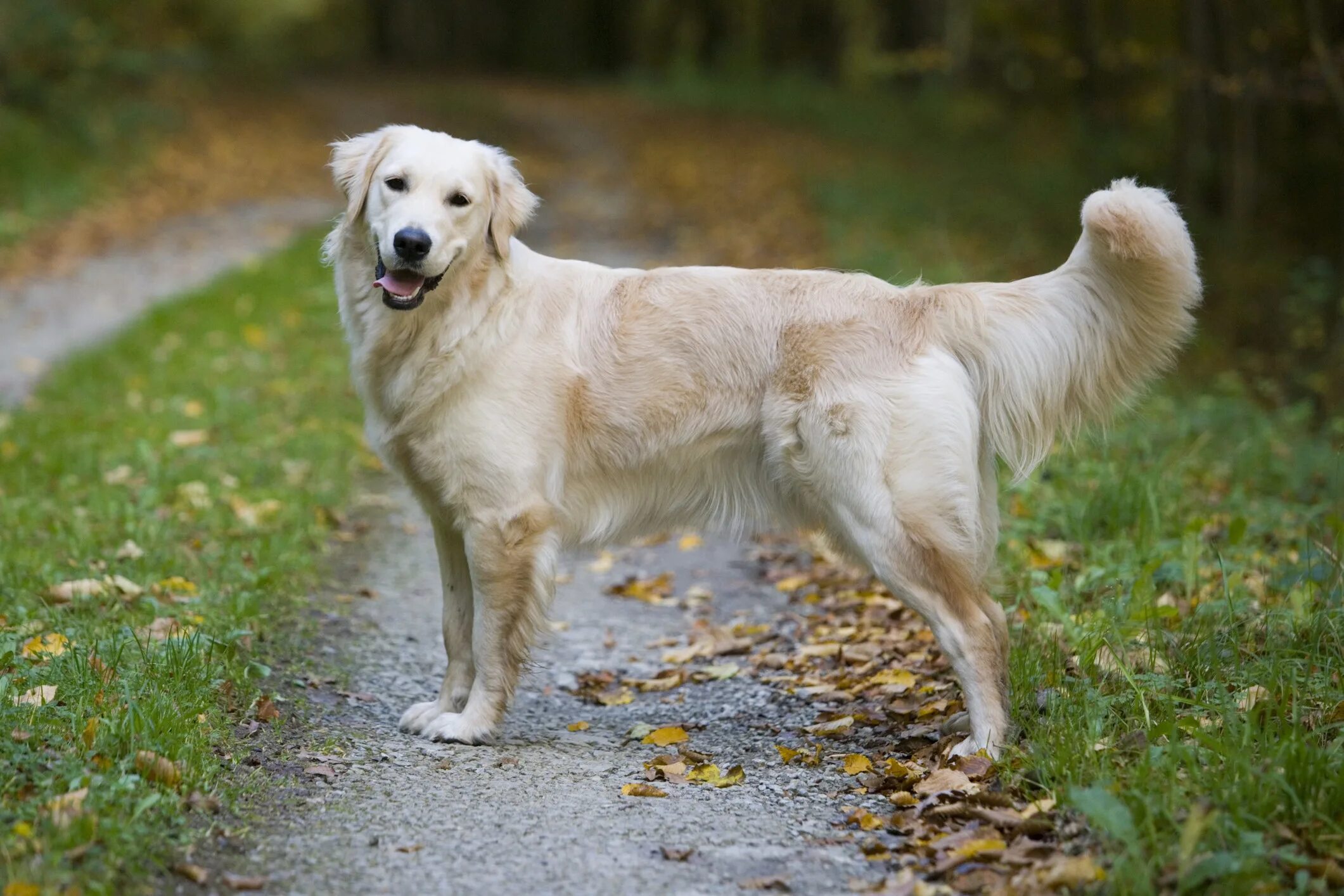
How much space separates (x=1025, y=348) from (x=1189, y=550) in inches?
57.0

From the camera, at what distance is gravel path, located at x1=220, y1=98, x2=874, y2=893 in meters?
3.21

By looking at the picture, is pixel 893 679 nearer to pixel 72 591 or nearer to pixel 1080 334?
pixel 1080 334

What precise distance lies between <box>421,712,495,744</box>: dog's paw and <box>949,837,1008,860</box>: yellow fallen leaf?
64.2 inches

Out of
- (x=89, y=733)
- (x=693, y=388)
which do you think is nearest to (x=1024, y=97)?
(x=693, y=388)

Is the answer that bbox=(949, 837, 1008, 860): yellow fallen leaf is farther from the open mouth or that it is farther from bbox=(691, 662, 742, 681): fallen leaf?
the open mouth

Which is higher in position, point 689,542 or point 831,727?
point 831,727

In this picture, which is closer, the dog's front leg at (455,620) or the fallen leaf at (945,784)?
the fallen leaf at (945,784)

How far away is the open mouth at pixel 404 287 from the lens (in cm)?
408

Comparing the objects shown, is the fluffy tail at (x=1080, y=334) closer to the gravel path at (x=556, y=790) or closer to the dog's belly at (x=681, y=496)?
the dog's belly at (x=681, y=496)

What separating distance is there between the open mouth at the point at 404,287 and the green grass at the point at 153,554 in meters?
1.24

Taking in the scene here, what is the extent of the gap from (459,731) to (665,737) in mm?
671

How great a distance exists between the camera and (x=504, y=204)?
4352mm

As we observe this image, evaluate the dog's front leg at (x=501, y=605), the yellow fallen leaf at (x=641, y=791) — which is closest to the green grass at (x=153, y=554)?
the dog's front leg at (x=501, y=605)

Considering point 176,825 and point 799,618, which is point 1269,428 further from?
point 176,825
